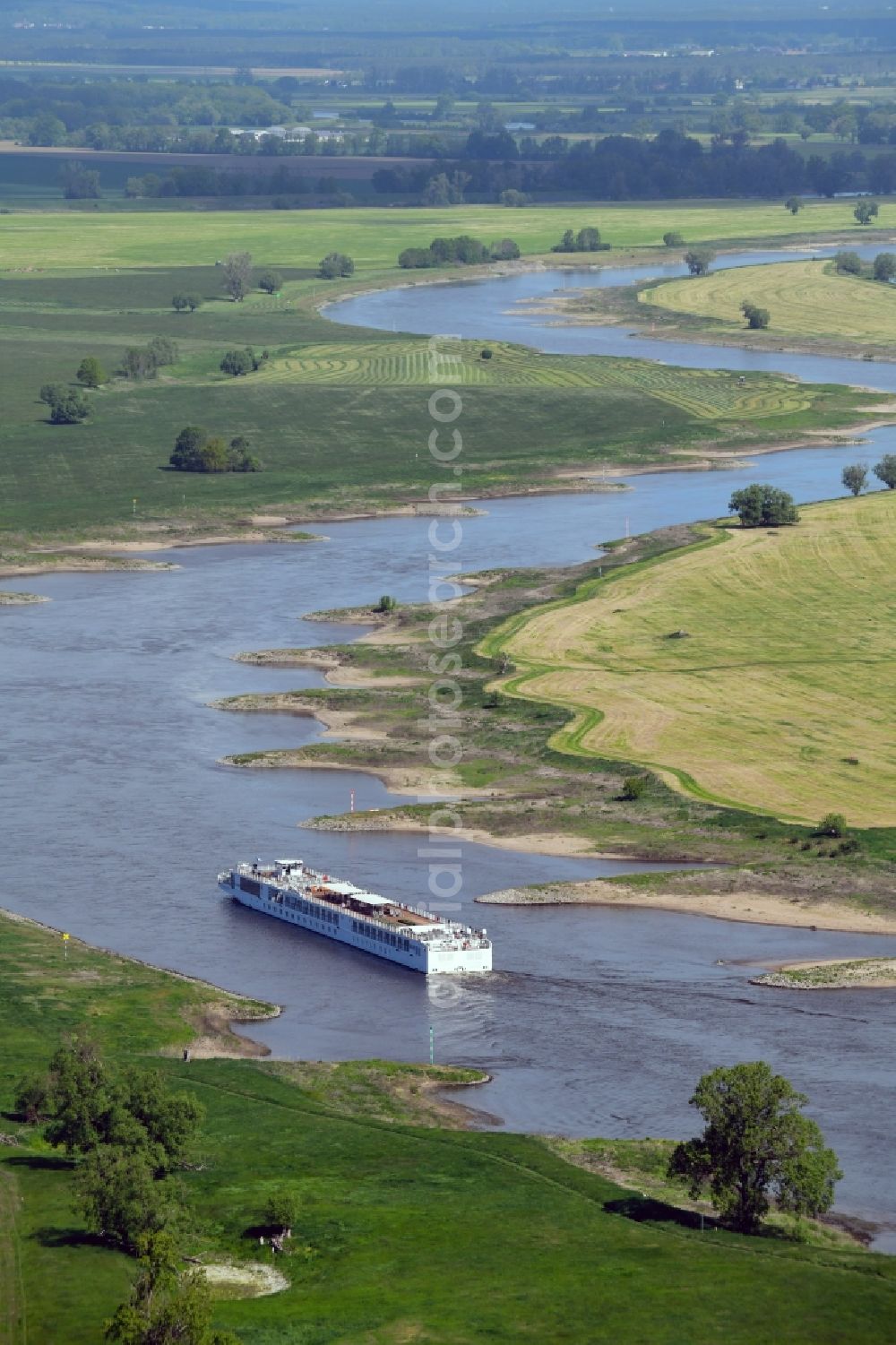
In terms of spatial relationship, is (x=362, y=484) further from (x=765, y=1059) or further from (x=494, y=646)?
(x=765, y=1059)

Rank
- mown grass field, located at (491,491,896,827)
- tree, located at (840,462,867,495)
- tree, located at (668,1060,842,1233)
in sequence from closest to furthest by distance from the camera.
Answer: tree, located at (668,1060,842,1233)
mown grass field, located at (491,491,896,827)
tree, located at (840,462,867,495)

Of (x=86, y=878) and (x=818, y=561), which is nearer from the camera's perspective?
(x=86, y=878)

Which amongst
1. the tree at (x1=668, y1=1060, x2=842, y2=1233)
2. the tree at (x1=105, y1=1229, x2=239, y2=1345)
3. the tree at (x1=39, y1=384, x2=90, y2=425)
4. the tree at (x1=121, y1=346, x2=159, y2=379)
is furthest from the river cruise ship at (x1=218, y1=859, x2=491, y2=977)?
the tree at (x1=121, y1=346, x2=159, y2=379)

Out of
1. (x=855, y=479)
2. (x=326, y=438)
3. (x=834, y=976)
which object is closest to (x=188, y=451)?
(x=326, y=438)

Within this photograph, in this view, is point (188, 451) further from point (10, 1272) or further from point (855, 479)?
point (10, 1272)

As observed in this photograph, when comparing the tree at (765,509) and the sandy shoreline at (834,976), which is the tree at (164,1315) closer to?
the sandy shoreline at (834,976)

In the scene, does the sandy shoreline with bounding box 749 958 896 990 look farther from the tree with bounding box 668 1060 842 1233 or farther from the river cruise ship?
the tree with bounding box 668 1060 842 1233

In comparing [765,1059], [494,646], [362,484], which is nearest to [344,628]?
[494,646]
